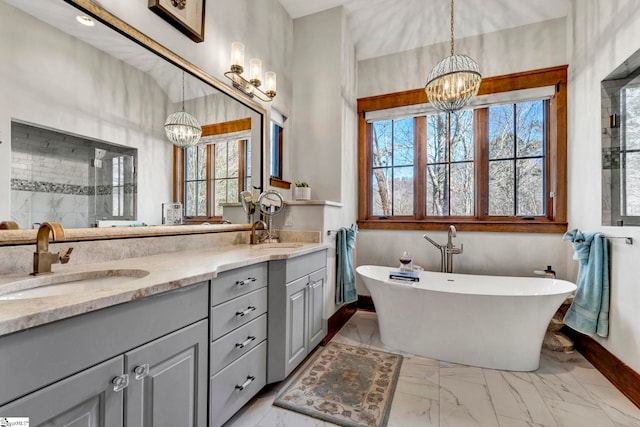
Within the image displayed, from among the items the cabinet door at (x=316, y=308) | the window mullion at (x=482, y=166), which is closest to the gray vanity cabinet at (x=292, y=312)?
the cabinet door at (x=316, y=308)

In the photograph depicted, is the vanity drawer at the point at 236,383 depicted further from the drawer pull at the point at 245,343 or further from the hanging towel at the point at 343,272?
the hanging towel at the point at 343,272

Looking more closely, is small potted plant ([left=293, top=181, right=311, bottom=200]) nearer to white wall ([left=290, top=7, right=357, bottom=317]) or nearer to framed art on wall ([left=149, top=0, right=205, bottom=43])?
white wall ([left=290, top=7, right=357, bottom=317])

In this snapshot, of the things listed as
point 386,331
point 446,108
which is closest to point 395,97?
point 446,108

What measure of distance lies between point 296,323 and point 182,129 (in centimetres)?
143

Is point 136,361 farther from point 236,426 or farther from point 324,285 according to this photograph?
point 324,285

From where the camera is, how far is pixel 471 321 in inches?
80.4

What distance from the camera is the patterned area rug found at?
1.54 m

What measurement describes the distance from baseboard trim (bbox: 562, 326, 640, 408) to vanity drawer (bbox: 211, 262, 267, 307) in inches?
89.1

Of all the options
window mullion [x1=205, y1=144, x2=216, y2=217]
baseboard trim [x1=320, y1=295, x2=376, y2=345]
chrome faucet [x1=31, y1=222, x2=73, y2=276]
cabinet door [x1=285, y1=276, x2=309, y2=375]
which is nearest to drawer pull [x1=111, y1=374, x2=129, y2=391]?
chrome faucet [x1=31, y1=222, x2=73, y2=276]

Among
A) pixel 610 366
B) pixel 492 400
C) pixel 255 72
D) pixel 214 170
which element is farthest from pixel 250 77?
pixel 610 366

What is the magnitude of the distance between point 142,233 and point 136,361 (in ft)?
2.72

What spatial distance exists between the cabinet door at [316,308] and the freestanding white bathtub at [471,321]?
16.4 inches

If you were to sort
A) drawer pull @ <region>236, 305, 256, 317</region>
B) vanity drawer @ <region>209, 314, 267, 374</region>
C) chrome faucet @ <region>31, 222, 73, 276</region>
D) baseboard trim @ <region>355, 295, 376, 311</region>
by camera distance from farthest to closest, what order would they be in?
baseboard trim @ <region>355, 295, 376, 311</region>, drawer pull @ <region>236, 305, 256, 317</region>, vanity drawer @ <region>209, 314, 267, 374</region>, chrome faucet @ <region>31, 222, 73, 276</region>

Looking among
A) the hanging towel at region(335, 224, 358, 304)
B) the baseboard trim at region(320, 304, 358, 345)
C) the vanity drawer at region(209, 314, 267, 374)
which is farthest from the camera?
the hanging towel at region(335, 224, 358, 304)
